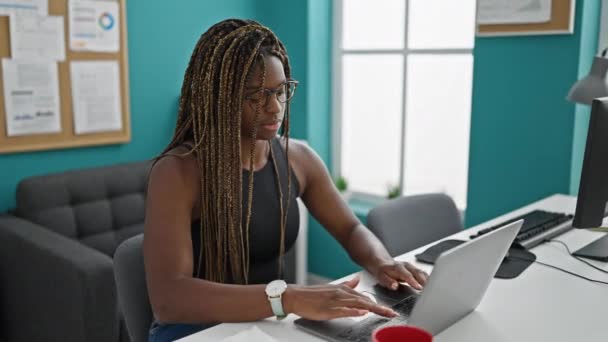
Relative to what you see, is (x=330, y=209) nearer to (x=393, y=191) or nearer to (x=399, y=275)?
(x=399, y=275)

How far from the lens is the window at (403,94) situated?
290 centimetres

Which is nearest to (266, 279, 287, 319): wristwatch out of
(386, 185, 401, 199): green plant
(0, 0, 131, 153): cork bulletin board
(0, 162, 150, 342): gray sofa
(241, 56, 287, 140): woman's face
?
(241, 56, 287, 140): woman's face

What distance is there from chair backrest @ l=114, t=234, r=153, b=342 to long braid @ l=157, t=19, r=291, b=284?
149 millimetres

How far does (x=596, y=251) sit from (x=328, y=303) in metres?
0.92

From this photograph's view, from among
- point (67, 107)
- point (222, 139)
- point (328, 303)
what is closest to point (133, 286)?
point (222, 139)

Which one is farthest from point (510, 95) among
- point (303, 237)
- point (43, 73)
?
point (43, 73)

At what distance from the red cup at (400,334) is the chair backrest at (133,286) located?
752 millimetres

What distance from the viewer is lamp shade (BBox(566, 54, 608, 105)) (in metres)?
1.88

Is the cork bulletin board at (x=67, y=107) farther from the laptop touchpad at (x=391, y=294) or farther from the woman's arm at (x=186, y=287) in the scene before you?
the laptop touchpad at (x=391, y=294)

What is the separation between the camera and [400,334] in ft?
2.94

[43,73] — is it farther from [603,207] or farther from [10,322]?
[603,207]

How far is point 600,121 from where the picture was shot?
1.45 meters

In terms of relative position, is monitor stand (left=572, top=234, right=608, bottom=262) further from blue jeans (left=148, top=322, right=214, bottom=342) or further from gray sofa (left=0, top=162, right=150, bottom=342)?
gray sofa (left=0, top=162, right=150, bottom=342)

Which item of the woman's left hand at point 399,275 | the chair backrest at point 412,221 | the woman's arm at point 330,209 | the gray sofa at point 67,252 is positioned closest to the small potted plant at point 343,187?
the gray sofa at point 67,252
